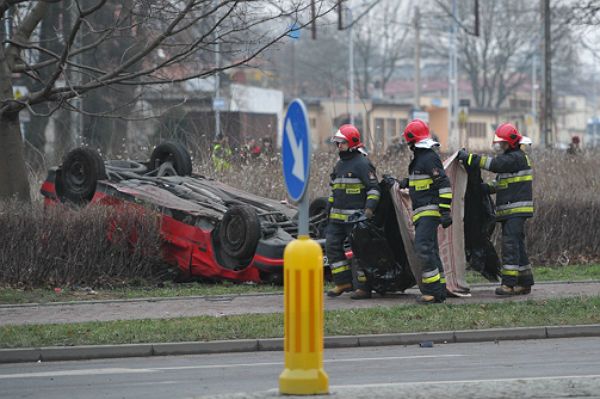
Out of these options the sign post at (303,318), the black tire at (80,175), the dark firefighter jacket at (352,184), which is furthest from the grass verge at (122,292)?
the sign post at (303,318)

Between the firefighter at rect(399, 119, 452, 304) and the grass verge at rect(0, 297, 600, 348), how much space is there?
546 mm

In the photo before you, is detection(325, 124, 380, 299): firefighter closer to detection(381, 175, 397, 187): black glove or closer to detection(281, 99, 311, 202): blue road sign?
detection(381, 175, 397, 187): black glove

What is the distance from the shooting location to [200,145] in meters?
23.8

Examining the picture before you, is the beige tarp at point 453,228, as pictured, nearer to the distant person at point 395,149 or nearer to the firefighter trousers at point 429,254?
the firefighter trousers at point 429,254

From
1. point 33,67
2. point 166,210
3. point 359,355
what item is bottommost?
point 359,355

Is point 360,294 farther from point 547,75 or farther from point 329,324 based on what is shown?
point 547,75

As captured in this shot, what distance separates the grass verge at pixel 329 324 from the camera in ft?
38.0

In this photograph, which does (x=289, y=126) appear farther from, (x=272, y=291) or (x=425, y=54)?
(x=425, y=54)

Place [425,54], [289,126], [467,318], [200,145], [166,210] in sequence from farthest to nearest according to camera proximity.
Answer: [425,54] < [200,145] < [166,210] < [467,318] < [289,126]

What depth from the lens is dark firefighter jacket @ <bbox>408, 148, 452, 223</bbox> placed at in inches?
535

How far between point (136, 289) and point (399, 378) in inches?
297

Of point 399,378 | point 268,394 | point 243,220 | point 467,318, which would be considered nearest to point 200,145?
point 243,220

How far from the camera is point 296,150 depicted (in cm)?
805

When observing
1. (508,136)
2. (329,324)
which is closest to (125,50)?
(508,136)
